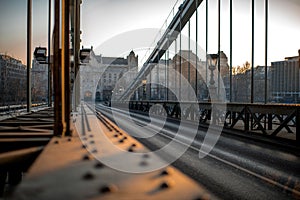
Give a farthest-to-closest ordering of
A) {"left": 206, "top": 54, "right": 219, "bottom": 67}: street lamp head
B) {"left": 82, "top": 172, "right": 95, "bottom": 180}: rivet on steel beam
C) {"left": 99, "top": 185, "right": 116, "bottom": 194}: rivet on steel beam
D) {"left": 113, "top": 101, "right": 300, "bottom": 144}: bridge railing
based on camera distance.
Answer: {"left": 206, "top": 54, "right": 219, "bottom": 67}: street lamp head < {"left": 113, "top": 101, "right": 300, "bottom": 144}: bridge railing < {"left": 82, "top": 172, "right": 95, "bottom": 180}: rivet on steel beam < {"left": 99, "top": 185, "right": 116, "bottom": 194}: rivet on steel beam

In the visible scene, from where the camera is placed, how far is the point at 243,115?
15.7m

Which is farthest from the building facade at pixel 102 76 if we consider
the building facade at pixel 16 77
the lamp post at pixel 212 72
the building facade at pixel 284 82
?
the building facade at pixel 16 77

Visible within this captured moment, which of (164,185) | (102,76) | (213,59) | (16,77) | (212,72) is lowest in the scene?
(164,185)

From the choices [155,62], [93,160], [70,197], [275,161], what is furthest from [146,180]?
[155,62]

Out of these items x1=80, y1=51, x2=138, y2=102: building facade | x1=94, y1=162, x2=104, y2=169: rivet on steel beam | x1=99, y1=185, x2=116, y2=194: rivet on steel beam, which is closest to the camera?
x1=99, y1=185, x2=116, y2=194: rivet on steel beam

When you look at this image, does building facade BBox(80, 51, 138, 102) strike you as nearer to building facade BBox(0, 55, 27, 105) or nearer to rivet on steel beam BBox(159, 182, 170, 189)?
building facade BBox(0, 55, 27, 105)

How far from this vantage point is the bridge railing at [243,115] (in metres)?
9.86

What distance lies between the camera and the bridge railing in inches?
388

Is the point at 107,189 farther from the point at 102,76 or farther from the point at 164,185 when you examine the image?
the point at 102,76

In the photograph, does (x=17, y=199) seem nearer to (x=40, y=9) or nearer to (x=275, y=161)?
(x=275, y=161)

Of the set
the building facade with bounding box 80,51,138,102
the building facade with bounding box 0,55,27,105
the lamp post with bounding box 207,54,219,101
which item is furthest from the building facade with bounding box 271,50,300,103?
the building facade with bounding box 80,51,138,102

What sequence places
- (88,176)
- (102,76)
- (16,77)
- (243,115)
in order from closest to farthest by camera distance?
1. (88,176)
2. (16,77)
3. (243,115)
4. (102,76)

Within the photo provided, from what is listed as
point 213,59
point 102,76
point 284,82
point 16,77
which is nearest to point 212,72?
point 213,59

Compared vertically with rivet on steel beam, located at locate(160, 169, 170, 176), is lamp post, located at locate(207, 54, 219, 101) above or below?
above
